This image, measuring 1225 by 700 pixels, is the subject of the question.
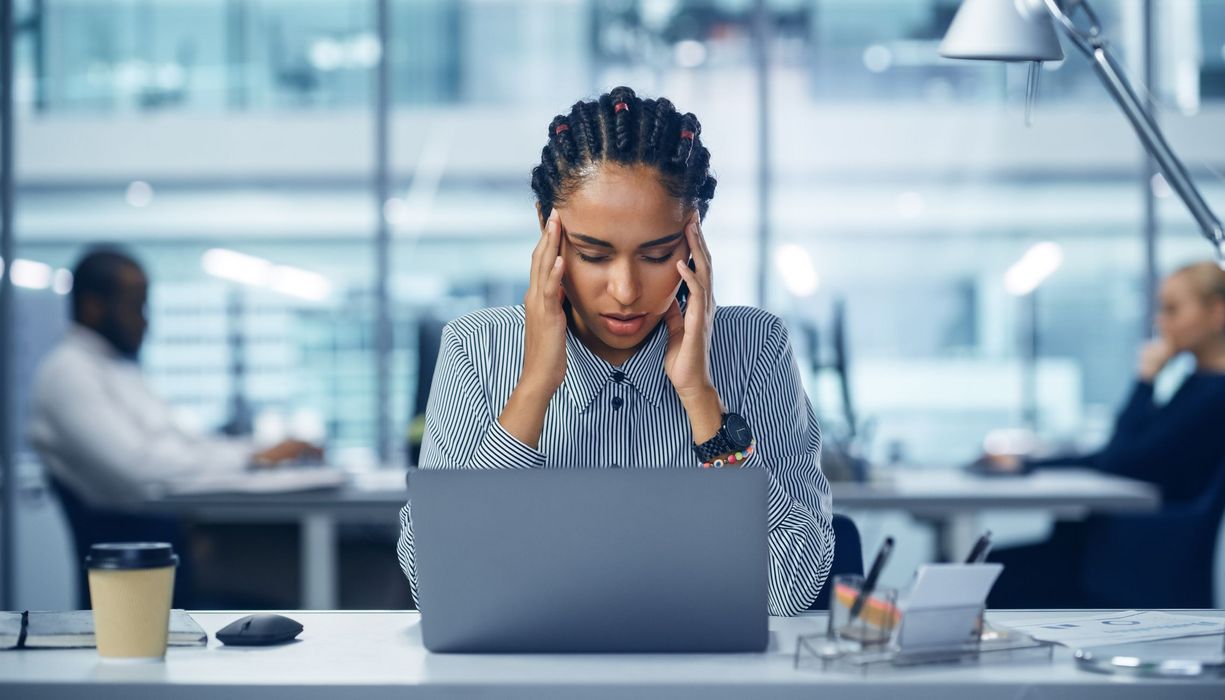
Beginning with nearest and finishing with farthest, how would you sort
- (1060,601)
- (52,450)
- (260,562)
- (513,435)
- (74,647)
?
1. (74,647)
2. (513,435)
3. (52,450)
4. (1060,601)
5. (260,562)

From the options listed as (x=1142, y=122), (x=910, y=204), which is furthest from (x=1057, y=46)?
(x=910, y=204)

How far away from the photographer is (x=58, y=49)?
5.55 meters

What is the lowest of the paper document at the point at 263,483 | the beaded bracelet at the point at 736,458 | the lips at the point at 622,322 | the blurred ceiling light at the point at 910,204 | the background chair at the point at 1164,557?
the background chair at the point at 1164,557

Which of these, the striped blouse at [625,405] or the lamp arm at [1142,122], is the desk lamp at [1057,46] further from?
the striped blouse at [625,405]

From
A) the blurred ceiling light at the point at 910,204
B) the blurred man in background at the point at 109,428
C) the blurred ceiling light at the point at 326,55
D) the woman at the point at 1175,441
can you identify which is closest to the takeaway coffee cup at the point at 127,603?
the blurred man in background at the point at 109,428

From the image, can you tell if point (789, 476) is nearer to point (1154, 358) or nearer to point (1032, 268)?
point (1154, 358)

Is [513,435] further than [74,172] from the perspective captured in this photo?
No

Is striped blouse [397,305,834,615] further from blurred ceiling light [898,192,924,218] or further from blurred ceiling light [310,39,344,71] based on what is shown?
blurred ceiling light [310,39,344,71]

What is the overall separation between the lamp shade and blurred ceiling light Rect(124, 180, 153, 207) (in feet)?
14.9

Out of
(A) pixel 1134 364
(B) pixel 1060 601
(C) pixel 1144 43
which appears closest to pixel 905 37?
(C) pixel 1144 43

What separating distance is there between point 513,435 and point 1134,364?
14.0 ft

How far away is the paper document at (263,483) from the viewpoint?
3.72 m

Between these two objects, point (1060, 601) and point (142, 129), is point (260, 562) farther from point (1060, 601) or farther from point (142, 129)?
point (1060, 601)

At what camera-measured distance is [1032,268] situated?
18.0 ft
